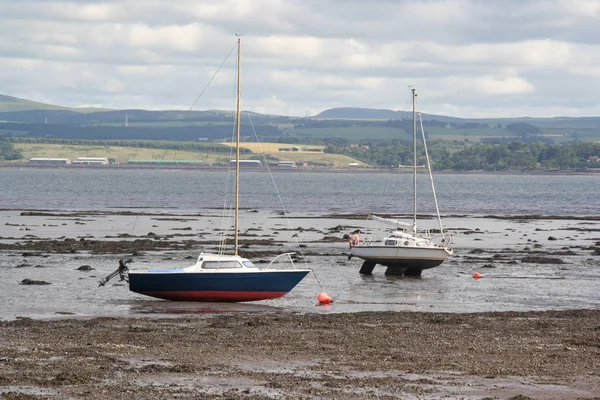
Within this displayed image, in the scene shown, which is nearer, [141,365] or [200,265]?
[141,365]

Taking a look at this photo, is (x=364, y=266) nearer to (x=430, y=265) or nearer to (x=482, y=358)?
(x=430, y=265)

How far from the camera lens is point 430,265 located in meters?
44.2

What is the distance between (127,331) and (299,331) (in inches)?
161

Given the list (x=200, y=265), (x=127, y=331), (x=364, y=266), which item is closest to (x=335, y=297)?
(x=200, y=265)

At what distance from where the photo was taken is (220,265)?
34.2 meters

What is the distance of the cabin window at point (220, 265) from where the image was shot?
34.2 metres

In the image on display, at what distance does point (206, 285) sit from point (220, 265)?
2.49ft

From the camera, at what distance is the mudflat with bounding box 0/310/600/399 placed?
19.1m

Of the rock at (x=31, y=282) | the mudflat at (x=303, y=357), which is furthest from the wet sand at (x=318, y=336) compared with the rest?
the rock at (x=31, y=282)

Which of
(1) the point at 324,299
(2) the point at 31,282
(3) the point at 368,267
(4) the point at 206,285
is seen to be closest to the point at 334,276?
(3) the point at 368,267

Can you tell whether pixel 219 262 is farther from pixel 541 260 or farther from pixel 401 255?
pixel 541 260

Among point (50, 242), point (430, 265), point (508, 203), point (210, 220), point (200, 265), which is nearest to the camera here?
point (200, 265)

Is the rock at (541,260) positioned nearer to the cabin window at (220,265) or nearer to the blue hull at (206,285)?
the blue hull at (206,285)

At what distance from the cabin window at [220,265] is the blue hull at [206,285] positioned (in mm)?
328
